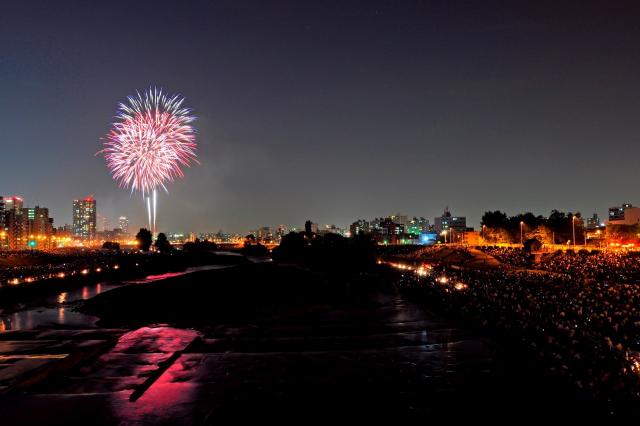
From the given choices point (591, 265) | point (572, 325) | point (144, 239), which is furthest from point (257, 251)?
point (572, 325)

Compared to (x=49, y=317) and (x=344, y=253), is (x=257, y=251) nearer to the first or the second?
(x=344, y=253)

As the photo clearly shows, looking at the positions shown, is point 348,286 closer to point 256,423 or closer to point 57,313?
point 57,313

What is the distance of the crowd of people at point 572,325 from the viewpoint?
12.2 m

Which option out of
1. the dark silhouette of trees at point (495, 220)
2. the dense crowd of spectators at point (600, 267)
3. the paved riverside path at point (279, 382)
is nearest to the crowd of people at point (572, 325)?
the paved riverside path at point (279, 382)

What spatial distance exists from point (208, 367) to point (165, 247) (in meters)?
164

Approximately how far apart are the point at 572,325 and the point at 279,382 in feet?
39.9

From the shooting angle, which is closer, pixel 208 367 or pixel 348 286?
pixel 208 367

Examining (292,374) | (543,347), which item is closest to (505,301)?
(543,347)

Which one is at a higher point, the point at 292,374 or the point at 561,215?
the point at 561,215

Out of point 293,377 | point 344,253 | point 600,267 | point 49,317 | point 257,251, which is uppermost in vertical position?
point 344,253

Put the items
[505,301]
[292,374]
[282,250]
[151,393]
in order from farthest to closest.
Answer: [282,250] → [505,301] → [292,374] → [151,393]

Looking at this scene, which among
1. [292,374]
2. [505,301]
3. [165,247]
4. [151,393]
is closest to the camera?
[151,393]

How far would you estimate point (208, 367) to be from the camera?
17125 millimetres

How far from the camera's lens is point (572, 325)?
19.6m
